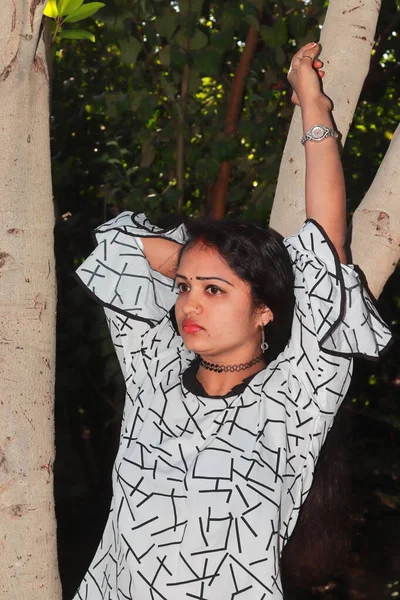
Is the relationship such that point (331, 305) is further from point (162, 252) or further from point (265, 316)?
point (162, 252)

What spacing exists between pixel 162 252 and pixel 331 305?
451 millimetres

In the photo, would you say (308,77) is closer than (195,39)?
Yes

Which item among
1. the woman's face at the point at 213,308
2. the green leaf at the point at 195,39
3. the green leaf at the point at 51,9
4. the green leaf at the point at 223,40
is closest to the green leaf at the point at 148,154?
the green leaf at the point at 195,39

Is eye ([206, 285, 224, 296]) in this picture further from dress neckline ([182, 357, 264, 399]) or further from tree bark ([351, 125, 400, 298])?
tree bark ([351, 125, 400, 298])

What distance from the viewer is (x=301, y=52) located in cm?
184

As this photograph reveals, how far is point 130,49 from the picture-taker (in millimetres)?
3391

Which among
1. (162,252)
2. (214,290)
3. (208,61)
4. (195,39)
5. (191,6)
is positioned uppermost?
(191,6)

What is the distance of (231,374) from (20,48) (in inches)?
28.0

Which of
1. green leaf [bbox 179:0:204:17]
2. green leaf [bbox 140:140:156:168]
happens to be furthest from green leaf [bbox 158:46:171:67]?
green leaf [bbox 140:140:156:168]

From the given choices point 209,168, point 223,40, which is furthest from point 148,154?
point 223,40

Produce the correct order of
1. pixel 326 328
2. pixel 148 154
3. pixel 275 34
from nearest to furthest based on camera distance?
1. pixel 326 328
2. pixel 275 34
3. pixel 148 154

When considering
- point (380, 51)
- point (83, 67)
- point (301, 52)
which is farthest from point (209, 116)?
point (301, 52)

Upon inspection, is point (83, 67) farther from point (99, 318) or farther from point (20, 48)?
point (20, 48)

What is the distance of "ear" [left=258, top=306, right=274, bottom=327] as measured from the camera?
5.57 ft
